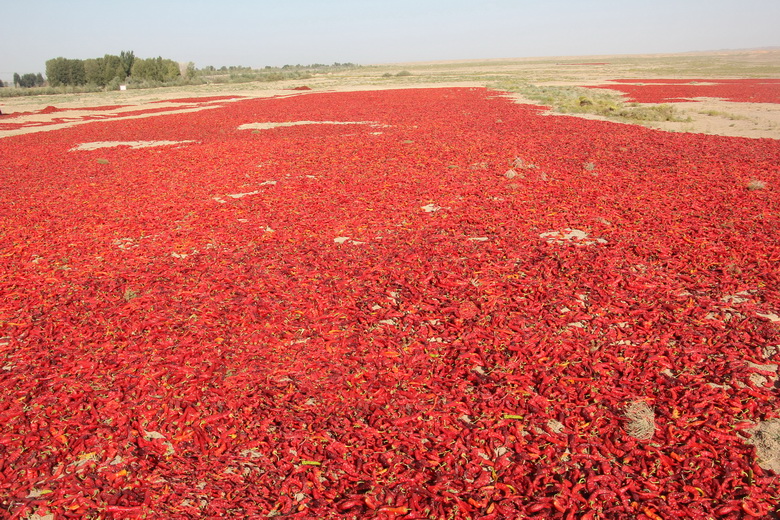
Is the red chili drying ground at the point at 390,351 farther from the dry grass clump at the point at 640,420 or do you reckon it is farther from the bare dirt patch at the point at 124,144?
the bare dirt patch at the point at 124,144

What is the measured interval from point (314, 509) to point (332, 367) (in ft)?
5.67

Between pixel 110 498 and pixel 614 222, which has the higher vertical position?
pixel 614 222

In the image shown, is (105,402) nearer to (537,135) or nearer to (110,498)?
(110,498)

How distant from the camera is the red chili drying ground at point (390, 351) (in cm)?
360

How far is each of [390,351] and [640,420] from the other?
2442 millimetres

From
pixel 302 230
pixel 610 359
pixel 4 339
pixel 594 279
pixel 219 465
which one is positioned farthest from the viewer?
pixel 302 230

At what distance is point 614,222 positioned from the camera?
30.0 ft

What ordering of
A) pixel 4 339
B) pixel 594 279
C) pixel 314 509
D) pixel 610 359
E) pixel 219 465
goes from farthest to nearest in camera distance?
pixel 594 279
pixel 4 339
pixel 610 359
pixel 219 465
pixel 314 509

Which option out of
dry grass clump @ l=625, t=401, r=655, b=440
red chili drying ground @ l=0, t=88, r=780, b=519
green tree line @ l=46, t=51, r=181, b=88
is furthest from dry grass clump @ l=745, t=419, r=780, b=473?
green tree line @ l=46, t=51, r=181, b=88

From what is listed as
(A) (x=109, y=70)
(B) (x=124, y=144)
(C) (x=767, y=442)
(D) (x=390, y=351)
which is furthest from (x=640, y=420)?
(A) (x=109, y=70)

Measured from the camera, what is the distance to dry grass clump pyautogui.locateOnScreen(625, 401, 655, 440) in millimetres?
4012

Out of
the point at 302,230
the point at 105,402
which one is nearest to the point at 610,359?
the point at 105,402

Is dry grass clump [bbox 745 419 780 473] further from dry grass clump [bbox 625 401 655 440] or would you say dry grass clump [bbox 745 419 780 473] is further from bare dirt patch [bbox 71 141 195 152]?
bare dirt patch [bbox 71 141 195 152]

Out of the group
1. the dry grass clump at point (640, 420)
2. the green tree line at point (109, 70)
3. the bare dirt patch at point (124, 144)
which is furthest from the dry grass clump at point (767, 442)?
the green tree line at point (109, 70)
